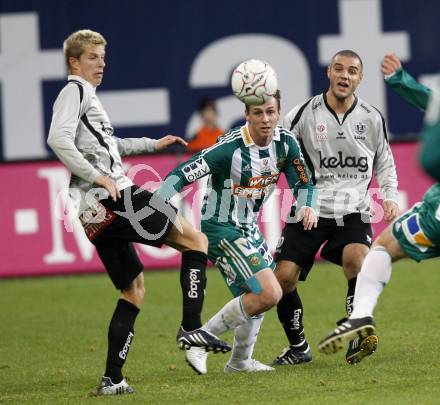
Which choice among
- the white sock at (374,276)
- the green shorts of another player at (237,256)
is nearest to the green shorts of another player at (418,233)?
the white sock at (374,276)

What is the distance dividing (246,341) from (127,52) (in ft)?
34.1

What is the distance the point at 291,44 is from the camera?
17.8 m

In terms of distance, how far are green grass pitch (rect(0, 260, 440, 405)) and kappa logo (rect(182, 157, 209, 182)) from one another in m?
1.38

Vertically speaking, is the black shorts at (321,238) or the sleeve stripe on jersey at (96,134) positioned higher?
the sleeve stripe on jersey at (96,134)

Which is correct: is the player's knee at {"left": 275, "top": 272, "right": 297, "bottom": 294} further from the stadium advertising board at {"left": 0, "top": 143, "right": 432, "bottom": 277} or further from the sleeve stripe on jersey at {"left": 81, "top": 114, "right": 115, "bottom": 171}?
the stadium advertising board at {"left": 0, "top": 143, "right": 432, "bottom": 277}

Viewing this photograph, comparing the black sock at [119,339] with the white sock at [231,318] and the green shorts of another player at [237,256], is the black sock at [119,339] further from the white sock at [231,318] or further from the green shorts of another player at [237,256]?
the green shorts of another player at [237,256]

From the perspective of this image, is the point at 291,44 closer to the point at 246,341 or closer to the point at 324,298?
the point at 324,298

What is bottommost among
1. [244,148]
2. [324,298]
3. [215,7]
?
[324,298]

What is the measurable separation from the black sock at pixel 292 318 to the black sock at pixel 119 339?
1448 mm

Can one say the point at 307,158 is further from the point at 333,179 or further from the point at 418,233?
the point at 418,233

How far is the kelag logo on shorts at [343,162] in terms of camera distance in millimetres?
8805

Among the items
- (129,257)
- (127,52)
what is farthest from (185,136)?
(129,257)

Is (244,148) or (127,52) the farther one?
(127,52)

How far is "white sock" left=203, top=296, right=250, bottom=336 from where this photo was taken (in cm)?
790
